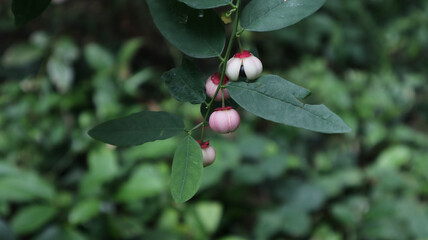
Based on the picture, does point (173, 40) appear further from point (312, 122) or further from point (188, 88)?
point (312, 122)

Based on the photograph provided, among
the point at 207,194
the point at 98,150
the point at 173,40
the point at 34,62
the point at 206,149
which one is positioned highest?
the point at 173,40

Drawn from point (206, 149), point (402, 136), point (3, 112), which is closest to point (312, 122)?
point (206, 149)

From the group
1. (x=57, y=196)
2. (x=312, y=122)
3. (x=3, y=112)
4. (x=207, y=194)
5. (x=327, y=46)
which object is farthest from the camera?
(x=327, y=46)

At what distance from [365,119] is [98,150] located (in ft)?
4.64

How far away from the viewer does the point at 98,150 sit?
162 centimetres

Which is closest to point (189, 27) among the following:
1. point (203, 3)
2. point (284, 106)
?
point (203, 3)

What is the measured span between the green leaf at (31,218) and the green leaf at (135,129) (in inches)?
42.5

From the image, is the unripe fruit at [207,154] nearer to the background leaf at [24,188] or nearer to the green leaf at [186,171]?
the green leaf at [186,171]

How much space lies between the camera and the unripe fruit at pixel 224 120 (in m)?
0.48

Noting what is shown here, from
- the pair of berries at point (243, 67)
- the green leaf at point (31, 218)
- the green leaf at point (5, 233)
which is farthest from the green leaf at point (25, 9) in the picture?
the green leaf at point (31, 218)

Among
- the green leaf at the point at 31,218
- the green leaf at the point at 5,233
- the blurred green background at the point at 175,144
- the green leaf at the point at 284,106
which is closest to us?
the green leaf at the point at 284,106

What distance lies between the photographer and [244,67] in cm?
47

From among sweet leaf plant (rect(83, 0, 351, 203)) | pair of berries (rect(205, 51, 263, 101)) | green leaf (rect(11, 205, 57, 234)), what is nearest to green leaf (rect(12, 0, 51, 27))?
sweet leaf plant (rect(83, 0, 351, 203))

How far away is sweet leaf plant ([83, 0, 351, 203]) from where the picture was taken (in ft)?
1.45
